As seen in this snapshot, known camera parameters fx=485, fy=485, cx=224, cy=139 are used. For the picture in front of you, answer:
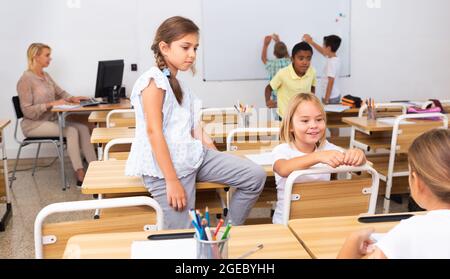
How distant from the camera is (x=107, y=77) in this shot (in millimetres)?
5316

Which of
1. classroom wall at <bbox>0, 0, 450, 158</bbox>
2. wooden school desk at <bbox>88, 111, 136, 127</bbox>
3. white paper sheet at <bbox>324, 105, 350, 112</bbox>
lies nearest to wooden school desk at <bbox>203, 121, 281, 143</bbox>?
wooden school desk at <bbox>88, 111, 136, 127</bbox>

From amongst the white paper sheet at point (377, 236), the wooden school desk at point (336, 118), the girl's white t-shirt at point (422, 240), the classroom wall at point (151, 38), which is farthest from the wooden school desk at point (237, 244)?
the classroom wall at point (151, 38)

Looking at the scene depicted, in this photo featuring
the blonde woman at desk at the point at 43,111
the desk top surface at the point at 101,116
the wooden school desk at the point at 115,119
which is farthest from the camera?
the blonde woman at desk at the point at 43,111

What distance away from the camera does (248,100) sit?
6.20 m

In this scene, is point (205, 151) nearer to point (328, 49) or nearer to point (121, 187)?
point (121, 187)

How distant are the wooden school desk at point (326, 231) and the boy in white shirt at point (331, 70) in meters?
4.33

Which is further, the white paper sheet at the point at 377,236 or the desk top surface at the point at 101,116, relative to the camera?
the desk top surface at the point at 101,116

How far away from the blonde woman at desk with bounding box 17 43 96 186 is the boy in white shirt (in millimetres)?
2775

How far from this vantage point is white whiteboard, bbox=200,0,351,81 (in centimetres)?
594

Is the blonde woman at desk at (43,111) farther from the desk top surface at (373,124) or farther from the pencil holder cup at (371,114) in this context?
the pencil holder cup at (371,114)

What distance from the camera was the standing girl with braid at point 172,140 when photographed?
193 cm

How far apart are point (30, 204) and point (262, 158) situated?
2560 mm

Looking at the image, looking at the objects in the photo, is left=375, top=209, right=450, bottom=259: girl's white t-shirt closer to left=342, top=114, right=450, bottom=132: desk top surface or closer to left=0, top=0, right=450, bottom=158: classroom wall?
left=342, top=114, right=450, bottom=132: desk top surface

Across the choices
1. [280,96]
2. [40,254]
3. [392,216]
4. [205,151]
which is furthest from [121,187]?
[280,96]
